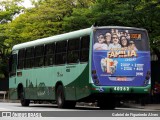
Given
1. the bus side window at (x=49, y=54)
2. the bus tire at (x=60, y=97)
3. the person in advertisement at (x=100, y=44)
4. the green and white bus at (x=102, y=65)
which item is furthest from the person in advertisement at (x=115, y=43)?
the bus side window at (x=49, y=54)

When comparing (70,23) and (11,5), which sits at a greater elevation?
(11,5)

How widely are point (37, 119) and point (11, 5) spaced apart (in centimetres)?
4493

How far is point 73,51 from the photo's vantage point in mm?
23172

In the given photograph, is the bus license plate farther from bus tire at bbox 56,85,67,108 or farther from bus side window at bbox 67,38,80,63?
bus tire at bbox 56,85,67,108

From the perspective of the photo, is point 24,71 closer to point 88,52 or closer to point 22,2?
point 88,52

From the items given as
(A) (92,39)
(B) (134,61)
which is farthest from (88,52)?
(B) (134,61)

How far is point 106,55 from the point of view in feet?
72.2

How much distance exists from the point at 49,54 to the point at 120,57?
471 centimetres

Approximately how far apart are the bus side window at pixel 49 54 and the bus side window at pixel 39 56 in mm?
498

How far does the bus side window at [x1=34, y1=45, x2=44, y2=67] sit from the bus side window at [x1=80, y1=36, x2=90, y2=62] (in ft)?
14.2

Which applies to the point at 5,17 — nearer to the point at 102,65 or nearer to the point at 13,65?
the point at 13,65

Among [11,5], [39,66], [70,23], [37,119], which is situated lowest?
[37,119]

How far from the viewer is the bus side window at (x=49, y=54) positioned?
82.6 ft

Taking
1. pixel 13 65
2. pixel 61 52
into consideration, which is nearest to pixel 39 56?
pixel 61 52
